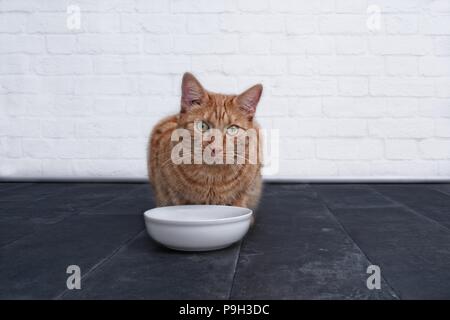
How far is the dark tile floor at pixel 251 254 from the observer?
0.87 m

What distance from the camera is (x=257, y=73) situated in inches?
101

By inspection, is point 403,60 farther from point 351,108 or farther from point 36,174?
point 36,174

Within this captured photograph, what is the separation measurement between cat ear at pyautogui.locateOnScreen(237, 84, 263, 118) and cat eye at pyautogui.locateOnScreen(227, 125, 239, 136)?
9cm

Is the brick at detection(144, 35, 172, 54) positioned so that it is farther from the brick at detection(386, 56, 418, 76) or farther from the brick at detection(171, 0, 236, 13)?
the brick at detection(386, 56, 418, 76)

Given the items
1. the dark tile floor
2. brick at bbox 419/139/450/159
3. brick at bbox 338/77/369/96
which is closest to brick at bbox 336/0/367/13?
brick at bbox 338/77/369/96

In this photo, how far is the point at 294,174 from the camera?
2596 mm

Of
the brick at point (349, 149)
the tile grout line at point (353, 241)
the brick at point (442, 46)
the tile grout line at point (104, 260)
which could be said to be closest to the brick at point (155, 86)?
the brick at point (349, 149)

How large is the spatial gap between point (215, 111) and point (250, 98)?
0.14 m

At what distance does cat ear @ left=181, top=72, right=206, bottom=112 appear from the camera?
4.21ft

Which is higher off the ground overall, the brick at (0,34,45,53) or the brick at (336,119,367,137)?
the brick at (0,34,45,53)

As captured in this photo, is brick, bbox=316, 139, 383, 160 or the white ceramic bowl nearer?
the white ceramic bowl

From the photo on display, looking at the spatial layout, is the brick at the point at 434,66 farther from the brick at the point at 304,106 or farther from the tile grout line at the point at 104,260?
the tile grout line at the point at 104,260

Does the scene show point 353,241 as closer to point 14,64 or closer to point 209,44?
point 209,44
